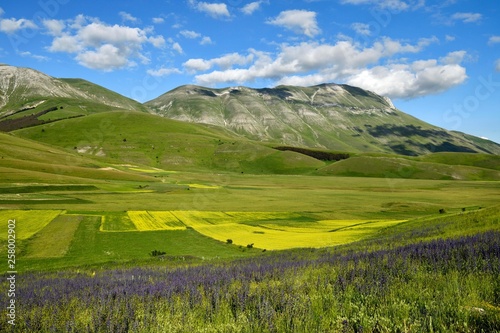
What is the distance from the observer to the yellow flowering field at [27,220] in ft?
142

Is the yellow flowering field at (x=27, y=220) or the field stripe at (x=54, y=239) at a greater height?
the yellow flowering field at (x=27, y=220)

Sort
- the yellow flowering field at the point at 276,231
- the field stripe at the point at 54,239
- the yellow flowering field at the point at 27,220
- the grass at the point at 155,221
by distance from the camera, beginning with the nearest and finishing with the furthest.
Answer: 1. the field stripe at the point at 54,239
2. the yellow flowering field at the point at 276,231
3. the yellow flowering field at the point at 27,220
4. the grass at the point at 155,221

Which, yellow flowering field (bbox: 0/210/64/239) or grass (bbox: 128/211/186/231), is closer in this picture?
yellow flowering field (bbox: 0/210/64/239)

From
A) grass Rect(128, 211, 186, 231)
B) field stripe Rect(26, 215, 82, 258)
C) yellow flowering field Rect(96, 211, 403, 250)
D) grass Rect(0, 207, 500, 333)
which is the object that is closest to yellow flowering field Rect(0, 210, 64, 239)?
field stripe Rect(26, 215, 82, 258)

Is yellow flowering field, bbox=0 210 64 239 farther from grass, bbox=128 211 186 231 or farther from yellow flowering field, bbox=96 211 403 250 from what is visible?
grass, bbox=128 211 186 231

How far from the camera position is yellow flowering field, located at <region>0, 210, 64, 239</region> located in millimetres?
43400

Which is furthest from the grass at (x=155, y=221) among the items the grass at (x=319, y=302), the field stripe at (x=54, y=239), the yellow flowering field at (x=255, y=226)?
the grass at (x=319, y=302)

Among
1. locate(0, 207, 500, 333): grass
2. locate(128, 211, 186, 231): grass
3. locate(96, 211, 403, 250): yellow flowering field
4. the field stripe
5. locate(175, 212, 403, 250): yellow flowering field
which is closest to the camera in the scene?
locate(0, 207, 500, 333): grass

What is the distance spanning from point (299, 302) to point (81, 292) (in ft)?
26.2

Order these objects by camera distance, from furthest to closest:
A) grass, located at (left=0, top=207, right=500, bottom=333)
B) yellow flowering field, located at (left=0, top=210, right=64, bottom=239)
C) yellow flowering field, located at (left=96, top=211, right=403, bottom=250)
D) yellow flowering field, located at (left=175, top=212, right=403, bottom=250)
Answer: yellow flowering field, located at (left=96, top=211, right=403, bottom=250) → yellow flowering field, located at (left=0, top=210, right=64, bottom=239) → yellow flowering field, located at (left=175, top=212, right=403, bottom=250) → grass, located at (left=0, top=207, right=500, bottom=333)

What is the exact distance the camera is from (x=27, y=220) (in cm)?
5222

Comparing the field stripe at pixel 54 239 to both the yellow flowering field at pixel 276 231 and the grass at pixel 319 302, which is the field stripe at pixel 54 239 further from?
the grass at pixel 319 302

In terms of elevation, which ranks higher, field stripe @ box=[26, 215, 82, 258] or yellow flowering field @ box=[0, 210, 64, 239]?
yellow flowering field @ box=[0, 210, 64, 239]

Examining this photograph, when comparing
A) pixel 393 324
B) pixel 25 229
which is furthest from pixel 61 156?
pixel 393 324
